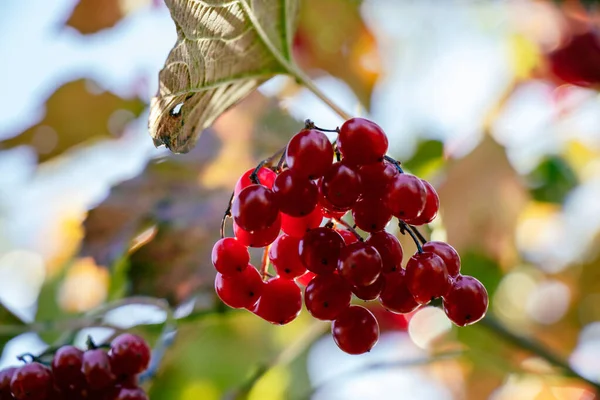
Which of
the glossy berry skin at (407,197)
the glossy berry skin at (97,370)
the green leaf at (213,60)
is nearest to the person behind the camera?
the glossy berry skin at (407,197)

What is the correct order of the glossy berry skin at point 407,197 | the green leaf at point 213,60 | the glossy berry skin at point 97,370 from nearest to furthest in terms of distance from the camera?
the glossy berry skin at point 407,197
the green leaf at point 213,60
the glossy berry skin at point 97,370

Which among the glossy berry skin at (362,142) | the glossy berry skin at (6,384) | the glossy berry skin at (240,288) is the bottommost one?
the glossy berry skin at (6,384)

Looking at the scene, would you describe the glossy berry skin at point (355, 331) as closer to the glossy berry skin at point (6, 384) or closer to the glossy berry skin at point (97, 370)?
Answer: the glossy berry skin at point (97, 370)

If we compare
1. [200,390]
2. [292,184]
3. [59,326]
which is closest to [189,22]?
[292,184]

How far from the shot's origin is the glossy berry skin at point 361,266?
67cm

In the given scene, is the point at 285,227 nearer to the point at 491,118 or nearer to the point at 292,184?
the point at 292,184

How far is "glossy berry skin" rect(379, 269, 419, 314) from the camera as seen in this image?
2.35ft

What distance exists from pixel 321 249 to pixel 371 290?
69 mm

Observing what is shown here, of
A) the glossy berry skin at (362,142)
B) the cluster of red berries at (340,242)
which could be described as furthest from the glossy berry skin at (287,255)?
the glossy berry skin at (362,142)

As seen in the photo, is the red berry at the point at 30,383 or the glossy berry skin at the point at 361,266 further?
the red berry at the point at 30,383

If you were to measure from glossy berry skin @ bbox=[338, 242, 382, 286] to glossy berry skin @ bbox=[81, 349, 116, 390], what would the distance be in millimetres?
370

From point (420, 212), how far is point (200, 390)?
3.32 feet

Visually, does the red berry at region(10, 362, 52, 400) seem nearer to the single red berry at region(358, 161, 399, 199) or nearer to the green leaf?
the green leaf

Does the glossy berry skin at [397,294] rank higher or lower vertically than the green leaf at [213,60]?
lower
